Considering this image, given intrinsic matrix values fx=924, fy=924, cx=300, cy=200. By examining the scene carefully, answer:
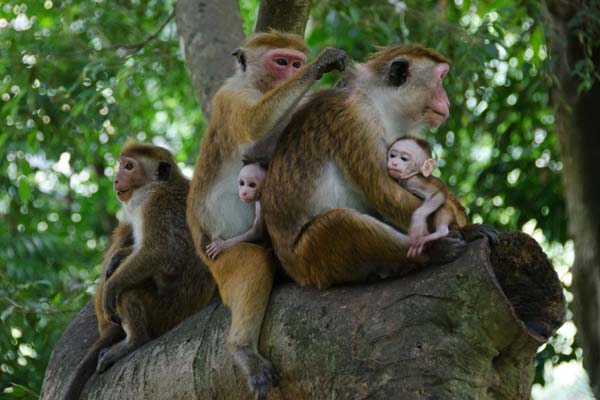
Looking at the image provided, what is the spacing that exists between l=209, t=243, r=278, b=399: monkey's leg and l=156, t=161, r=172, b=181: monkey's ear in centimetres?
143

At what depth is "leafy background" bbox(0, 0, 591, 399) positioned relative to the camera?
25.8 feet

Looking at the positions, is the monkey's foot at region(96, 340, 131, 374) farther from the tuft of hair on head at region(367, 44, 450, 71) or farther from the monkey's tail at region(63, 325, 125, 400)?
the tuft of hair on head at region(367, 44, 450, 71)

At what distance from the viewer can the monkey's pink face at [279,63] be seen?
5.58 meters

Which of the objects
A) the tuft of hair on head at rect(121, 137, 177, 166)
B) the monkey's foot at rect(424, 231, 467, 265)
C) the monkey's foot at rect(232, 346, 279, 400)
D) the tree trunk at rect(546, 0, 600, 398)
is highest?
the monkey's foot at rect(424, 231, 467, 265)

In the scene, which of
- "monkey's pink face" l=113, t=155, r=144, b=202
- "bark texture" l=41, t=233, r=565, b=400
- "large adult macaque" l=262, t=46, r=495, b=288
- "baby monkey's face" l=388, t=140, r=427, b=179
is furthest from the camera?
"monkey's pink face" l=113, t=155, r=144, b=202

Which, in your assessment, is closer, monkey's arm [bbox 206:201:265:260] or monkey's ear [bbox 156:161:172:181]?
monkey's arm [bbox 206:201:265:260]

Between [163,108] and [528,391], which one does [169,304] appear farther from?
[163,108]

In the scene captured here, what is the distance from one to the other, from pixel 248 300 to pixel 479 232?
113 centimetres

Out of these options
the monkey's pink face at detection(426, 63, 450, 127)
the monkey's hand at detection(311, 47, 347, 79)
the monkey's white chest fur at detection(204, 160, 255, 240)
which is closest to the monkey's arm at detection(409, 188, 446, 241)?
the monkey's pink face at detection(426, 63, 450, 127)

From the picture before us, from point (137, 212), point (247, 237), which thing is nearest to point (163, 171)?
point (137, 212)

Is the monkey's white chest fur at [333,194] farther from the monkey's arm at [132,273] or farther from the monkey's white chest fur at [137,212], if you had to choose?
the monkey's white chest fur at [137,212]

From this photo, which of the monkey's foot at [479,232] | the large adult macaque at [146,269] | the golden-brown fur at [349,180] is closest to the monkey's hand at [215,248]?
the golden-brown fur at [349,180]

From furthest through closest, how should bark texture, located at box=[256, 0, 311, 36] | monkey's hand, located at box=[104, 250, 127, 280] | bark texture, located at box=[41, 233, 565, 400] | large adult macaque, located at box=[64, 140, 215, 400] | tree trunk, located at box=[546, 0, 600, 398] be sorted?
bark texture, located at box=[256, 0, 311, 36] < tree trunk, located at box=[546, 0, 600, 398] < monkey's hand, located at box=[104, 250, 127, 280] < large adult macaque, located at box=[64, 140, 215, 400] < bark texture, located at box=[41, 233, 565, 400]

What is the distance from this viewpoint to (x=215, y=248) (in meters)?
5.02
